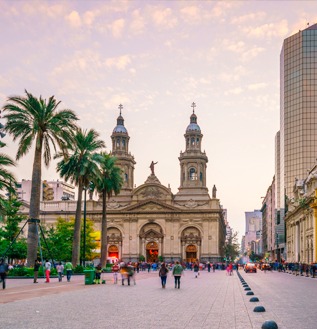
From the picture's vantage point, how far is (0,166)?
42.1 metres

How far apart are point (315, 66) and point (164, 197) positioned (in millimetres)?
44873

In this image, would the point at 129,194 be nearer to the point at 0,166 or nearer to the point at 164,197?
the point at 164,197

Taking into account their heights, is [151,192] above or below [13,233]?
above

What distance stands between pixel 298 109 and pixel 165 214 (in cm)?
3791

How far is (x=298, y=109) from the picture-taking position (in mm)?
127375

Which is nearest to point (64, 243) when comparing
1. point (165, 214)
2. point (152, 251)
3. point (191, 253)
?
point (165, 214)

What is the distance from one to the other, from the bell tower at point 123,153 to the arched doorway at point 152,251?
45.2 ft

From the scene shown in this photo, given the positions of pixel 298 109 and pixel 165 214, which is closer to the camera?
pixel 165 214

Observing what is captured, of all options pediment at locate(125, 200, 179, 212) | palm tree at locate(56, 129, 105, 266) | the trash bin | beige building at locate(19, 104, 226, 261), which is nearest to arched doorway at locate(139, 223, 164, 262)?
beige building at locate(19, 104, 226, 261)

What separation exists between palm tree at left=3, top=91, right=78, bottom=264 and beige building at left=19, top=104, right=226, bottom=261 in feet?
251

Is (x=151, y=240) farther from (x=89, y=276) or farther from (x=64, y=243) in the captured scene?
(x=89, y=276)

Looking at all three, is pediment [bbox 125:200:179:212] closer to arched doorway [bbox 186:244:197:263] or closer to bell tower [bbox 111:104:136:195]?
bell tower [bbox 111:104:136:195]

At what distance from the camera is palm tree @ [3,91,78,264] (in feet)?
133

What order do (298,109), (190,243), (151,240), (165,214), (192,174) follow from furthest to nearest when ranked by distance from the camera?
(298,109), (192,174), (151,240), (165,214), (190,243)
